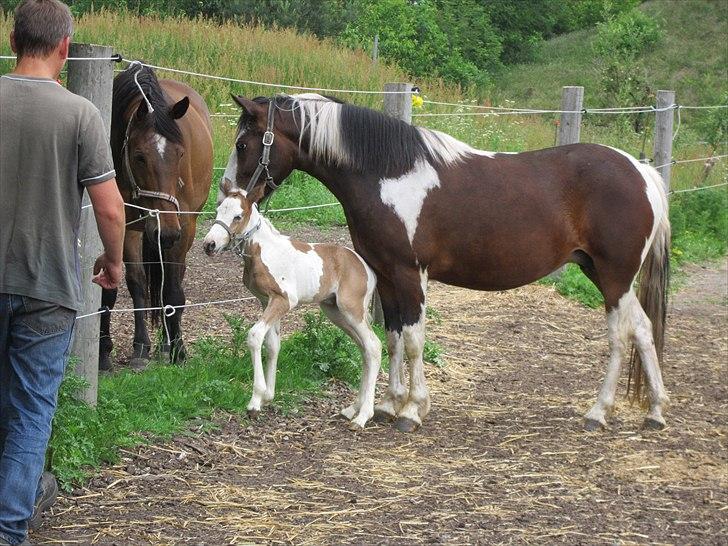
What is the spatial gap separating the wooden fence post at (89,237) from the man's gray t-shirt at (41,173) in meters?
1.22

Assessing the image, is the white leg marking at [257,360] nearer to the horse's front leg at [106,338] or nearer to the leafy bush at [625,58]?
the horse's front leg at [106,338]

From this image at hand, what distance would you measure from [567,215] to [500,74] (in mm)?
30973

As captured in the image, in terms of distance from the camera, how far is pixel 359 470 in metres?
4.91

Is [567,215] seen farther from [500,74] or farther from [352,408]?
[500,74]

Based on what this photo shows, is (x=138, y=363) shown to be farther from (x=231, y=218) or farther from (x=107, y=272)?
(x=107, y=272)

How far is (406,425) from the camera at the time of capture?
222 inches

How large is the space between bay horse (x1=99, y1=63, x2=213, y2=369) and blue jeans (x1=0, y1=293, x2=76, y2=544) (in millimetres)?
2118

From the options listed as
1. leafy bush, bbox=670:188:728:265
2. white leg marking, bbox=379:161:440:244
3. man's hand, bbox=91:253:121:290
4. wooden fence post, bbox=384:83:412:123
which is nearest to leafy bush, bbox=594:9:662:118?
leafy bush, bbox=670:188:728:265

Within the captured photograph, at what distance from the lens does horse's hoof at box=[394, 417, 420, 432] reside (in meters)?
5.63

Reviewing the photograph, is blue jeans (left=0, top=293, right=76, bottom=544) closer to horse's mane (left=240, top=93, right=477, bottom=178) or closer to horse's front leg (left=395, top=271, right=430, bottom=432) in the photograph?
horse's mane (left=240, top=93, right=477, bottom=178)

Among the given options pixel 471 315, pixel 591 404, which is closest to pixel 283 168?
pixel 591 404

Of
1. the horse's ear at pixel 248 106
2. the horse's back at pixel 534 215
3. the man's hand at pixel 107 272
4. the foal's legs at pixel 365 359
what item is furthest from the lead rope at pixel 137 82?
the man's hand at pixel 107 272

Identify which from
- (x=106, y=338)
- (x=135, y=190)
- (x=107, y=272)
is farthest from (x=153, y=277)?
(x=107, y=272)

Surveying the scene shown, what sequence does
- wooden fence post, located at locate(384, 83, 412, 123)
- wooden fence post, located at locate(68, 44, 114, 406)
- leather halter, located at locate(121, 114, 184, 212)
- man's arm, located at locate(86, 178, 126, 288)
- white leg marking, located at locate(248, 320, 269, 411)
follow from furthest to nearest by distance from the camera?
wooden fence post, located at locate(384, 83, 412, 123) < leather halter, located at locate(121, 114, 184, 212) < white leg marking, located at locate(248, 320, 269, 411) < wooden fence post, located at locate(68, 44, 114, 406) < man's arm, located at locate(86, 178, 126, 288)
